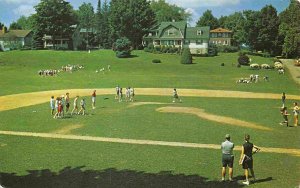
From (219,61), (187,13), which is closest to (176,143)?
(187,13)

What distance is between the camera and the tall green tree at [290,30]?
1139 cm

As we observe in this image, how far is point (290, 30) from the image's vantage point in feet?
44.7

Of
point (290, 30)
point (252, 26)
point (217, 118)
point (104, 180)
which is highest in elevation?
point (252, 26)

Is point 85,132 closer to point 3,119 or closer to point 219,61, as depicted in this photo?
point 3,119

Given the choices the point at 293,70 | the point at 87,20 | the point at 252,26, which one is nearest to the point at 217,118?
the point at 252,26

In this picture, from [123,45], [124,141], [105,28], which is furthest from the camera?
[123,45]

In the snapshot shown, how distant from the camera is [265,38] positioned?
1540 centimetres

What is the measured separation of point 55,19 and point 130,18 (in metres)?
3.54

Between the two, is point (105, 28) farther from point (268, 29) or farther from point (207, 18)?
point (268, 29)

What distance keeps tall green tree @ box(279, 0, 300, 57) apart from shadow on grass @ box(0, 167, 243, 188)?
4942 mm

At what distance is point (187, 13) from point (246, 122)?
229 inches

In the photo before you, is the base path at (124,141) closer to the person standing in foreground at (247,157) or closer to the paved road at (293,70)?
the person standing in foreground at (247,157)

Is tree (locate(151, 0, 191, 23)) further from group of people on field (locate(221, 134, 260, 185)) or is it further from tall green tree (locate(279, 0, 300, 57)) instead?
group of people on field (locate(221, 134, 260, 185))

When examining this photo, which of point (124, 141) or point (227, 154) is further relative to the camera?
point (124, 141)
